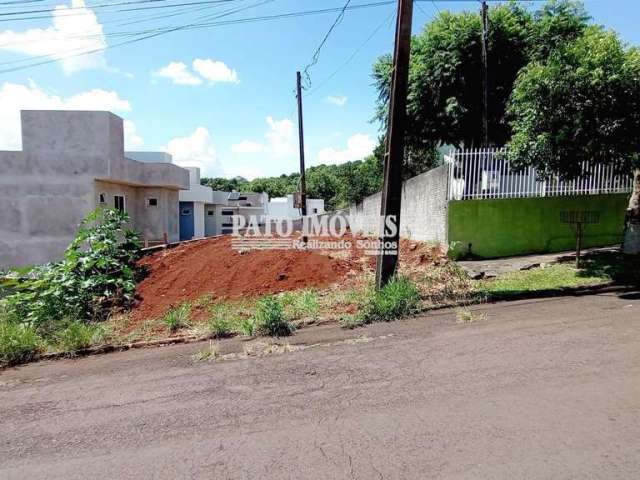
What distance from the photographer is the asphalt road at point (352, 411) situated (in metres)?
2.23

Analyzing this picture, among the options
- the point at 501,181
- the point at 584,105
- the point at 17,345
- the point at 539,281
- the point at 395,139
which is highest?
the point at 584,105

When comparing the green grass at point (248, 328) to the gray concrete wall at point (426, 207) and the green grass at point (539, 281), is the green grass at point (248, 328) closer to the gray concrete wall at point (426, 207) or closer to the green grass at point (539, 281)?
the green grass at point (539, 281)

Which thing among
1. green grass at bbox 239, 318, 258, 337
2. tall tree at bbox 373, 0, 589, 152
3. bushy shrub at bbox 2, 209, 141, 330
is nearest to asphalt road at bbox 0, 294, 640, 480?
green grass at bbox 239, 318, 258, 337

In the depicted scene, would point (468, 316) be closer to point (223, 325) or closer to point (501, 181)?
point (223, 325)

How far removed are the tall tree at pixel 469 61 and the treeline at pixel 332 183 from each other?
10.1 meters

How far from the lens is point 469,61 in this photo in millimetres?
14945

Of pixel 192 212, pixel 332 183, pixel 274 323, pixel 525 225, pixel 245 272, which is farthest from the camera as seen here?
pixel 332 183

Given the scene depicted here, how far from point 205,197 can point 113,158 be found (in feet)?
46.6

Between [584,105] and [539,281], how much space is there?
3328 mm

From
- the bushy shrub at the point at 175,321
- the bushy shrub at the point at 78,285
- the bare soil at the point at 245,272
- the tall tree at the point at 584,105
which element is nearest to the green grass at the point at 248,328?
the bushy shrub at the point at 175,321

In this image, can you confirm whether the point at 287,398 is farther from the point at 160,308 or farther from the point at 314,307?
the point at 160,308

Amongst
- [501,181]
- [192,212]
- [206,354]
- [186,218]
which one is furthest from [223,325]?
[192,212]

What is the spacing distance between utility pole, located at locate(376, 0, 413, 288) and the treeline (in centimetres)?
1940

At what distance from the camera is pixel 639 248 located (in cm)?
815
